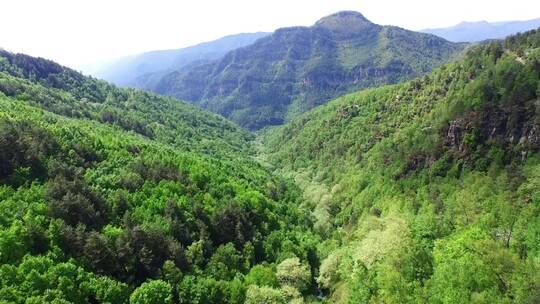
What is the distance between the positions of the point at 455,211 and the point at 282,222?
52.2 metres

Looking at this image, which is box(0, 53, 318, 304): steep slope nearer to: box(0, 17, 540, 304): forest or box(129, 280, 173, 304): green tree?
box(129, 280, 173, 304): green tree

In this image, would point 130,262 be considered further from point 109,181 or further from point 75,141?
point 75,141

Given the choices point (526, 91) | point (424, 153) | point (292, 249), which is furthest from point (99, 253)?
point (526, 91)

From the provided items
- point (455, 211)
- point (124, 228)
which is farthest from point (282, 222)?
point (124, 228)

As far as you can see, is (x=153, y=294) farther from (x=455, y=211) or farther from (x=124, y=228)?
(x=455, y=211)

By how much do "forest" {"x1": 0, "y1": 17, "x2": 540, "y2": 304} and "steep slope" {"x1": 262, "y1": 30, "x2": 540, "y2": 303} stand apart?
0.44 m

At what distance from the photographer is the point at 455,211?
140 m

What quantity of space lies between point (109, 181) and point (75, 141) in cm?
3002

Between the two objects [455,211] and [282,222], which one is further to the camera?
[282,222]

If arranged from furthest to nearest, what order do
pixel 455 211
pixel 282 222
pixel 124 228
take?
pixel 282 222 < pixel 455 211 < pixel 124 228

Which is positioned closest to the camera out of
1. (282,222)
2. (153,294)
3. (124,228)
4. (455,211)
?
(153,294)

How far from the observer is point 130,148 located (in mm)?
175375

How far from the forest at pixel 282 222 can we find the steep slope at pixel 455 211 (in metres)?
0.44

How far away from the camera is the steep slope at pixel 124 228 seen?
9081cm
